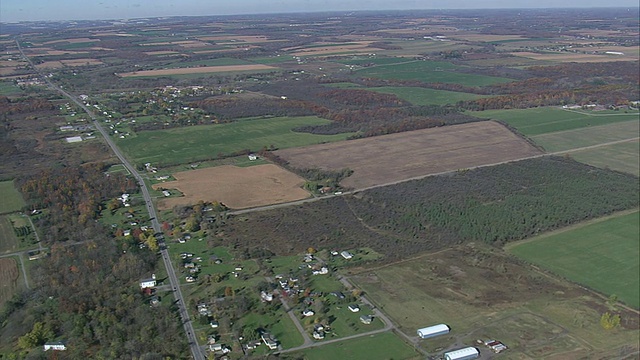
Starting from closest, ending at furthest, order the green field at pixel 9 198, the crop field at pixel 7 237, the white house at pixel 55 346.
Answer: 1. the white house at pixel 55 346
2. the crop field at pixel 7 237
3. the green field at pixel 9 198

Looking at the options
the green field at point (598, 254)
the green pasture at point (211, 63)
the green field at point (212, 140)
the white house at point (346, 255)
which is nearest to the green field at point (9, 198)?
the green field at point (212, 140)

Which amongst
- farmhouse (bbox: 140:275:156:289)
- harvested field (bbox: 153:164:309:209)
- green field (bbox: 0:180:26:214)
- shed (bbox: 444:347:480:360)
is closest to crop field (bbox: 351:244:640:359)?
shed (bbox: 444:347:480:360)

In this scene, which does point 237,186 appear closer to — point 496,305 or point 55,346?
point 55,346

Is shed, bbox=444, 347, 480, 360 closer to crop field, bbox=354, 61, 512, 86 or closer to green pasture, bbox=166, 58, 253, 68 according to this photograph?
crop field, bbox=354, 61, 512, 86

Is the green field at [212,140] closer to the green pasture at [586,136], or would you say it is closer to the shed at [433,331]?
the green pasture at [586,136]

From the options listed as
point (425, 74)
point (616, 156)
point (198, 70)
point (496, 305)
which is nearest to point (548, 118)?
point (616, 156)

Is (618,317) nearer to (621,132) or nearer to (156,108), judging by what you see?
(621,132)
